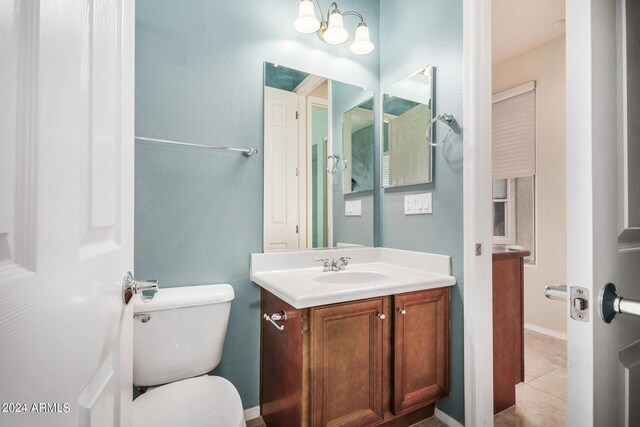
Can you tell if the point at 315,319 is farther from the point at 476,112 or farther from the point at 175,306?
the point at 476,112

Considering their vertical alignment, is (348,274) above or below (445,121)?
below

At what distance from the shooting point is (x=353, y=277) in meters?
1.74

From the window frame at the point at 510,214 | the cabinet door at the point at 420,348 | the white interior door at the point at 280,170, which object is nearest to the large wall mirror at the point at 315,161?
the white interior door at the point at 280,170

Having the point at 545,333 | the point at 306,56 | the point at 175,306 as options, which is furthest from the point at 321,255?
the point at 545,333

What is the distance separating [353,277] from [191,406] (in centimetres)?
99

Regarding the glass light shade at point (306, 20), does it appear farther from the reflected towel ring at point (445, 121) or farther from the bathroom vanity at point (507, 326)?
the bathroom vanity at point (507, 326)

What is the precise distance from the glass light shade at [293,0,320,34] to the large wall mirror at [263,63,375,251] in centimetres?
23

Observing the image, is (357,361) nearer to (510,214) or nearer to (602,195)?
(602,195)

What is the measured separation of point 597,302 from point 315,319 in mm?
866

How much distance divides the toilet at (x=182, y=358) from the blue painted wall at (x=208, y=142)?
0.64ft

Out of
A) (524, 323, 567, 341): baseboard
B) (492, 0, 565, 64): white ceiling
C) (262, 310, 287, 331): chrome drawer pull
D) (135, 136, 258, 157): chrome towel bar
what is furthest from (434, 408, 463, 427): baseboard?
(492, 0, 565, 64): white ceiling

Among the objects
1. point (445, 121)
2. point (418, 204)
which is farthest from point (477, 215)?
point (445, 121)

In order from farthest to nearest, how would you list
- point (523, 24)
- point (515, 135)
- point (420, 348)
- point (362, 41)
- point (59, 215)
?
point (515, 135) → point (523, 24) → point (362, 41) → point (420, 348) → point (59, 215)

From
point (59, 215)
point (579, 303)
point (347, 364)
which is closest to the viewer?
point (59, 215)
